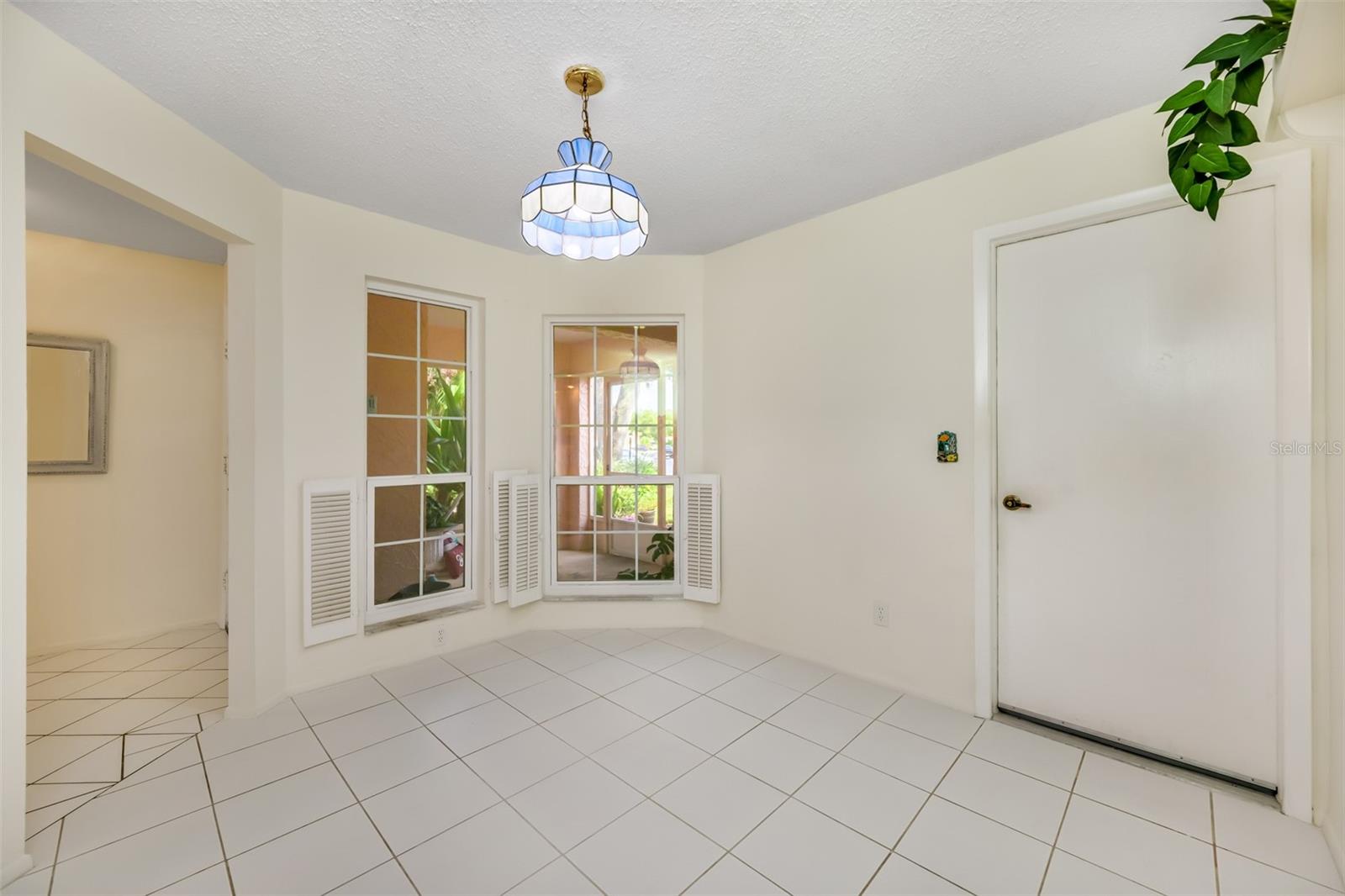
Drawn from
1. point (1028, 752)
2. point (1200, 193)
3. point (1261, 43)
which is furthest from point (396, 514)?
point (1261, 43)

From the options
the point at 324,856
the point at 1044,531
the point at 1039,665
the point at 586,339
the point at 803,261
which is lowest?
the point at 324,856

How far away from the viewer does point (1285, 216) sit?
1.80 meters

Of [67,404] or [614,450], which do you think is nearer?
[67,404]

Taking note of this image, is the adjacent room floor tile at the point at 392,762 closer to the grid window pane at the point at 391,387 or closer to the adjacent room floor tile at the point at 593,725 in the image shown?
the adjacent room floor tile at the point at 593,725

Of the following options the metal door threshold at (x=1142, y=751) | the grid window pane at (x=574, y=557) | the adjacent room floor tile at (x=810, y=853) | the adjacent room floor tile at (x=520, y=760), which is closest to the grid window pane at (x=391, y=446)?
the grid window pane at (x=574, y=557)

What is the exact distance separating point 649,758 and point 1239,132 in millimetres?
2756

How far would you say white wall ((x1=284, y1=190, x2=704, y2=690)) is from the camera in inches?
107

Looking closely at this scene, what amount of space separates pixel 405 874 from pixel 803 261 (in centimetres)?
321

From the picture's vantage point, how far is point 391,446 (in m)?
3.18

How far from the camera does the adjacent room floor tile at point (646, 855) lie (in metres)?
1.54

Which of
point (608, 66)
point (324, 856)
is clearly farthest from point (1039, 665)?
point (608, 66)

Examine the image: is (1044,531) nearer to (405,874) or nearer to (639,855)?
(639,855)

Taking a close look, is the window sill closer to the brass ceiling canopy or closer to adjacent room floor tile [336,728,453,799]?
adjacent room floor tile [336,728,453,799]

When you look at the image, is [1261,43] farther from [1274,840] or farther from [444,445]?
[444,445]
